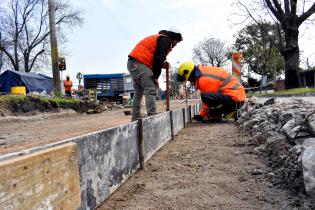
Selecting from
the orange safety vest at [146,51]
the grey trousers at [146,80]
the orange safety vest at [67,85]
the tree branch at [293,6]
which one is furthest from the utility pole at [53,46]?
the orange safety vest at [146,51]

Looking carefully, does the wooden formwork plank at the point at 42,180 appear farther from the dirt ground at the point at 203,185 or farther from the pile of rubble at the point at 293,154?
the pile of rubble at the point at 293,154

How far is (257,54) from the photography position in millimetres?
50969

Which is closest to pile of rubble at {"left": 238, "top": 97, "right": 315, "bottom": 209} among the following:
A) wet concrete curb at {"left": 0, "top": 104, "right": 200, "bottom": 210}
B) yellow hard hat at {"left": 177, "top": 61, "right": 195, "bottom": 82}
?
wet concrete curb at {"left": 0, "top": 104, "right": 200, "bottom": 210}

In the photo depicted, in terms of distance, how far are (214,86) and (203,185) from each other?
5.46 metres

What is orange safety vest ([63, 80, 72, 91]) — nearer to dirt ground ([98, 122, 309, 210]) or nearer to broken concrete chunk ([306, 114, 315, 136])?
dirt ground ([98, 122, 309, 210])

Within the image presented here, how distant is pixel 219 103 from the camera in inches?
329

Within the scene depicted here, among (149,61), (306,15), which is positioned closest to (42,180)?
(149,61)

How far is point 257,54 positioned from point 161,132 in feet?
158

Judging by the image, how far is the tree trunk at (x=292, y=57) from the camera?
20.5 metres

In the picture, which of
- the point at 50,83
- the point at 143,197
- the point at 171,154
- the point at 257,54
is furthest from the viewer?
the point at 257,54

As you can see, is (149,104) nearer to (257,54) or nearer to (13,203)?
(13,203)

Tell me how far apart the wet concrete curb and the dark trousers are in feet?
12.6

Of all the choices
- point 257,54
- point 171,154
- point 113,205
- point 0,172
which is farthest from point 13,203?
point 257,54

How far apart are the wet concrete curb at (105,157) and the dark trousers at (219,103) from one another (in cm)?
384
